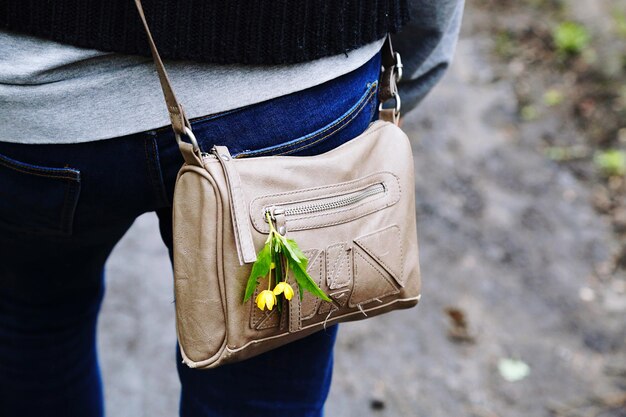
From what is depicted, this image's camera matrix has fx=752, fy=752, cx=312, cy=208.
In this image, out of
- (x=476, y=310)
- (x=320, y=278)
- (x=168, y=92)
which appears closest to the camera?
(x=168, y=92)

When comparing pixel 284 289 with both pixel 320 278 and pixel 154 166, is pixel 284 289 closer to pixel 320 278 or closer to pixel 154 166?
pixel 320 278

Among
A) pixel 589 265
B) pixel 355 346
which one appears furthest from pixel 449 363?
pixel 589 265

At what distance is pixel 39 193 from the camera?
982 millimetres

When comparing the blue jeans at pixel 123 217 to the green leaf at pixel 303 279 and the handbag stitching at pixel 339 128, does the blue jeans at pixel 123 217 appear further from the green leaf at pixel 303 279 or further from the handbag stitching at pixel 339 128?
the green leaf at pixel 303 279

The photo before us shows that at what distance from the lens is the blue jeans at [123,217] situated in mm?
960

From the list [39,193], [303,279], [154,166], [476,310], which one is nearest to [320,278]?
[303,279]

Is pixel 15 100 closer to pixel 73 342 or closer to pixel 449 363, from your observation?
pixel 73 342

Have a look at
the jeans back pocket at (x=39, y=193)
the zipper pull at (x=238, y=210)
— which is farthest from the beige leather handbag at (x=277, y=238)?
the jeans back pocket at (x=39, y=193)

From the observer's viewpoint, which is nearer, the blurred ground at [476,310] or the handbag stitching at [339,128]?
the handbag stitching at [339,128]

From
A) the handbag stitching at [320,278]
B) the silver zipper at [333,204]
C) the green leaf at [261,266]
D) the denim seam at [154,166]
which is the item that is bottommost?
the handbag stitching at [320,278]

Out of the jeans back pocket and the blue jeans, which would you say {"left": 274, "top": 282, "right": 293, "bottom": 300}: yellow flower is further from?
the jeans back pocket

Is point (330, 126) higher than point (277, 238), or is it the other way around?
point (330, 126)

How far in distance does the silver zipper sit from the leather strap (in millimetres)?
155

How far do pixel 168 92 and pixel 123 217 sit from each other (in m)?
0.24
